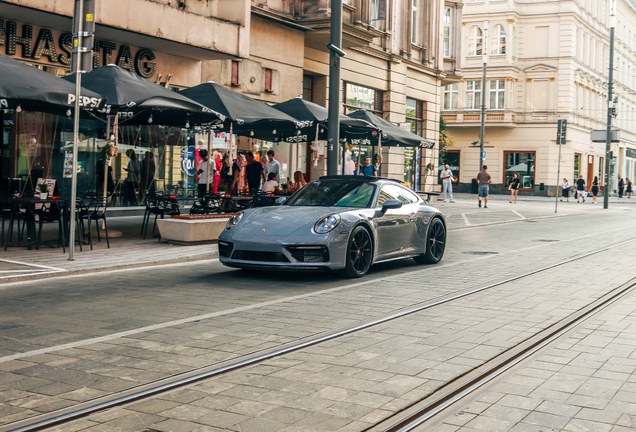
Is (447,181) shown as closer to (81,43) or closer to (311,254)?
(81,43)

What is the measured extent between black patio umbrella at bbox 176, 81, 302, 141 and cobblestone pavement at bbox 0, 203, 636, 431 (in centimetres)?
581

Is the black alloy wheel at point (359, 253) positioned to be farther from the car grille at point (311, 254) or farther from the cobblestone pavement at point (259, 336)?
the car grille at point (311, 254)

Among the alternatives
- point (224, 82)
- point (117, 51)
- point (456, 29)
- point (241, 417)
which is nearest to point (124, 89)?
point (117, 51)

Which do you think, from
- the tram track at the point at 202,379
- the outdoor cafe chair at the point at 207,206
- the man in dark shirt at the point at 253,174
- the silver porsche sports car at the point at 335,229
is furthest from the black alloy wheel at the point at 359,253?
the man in dark shirt at the point at 253,174

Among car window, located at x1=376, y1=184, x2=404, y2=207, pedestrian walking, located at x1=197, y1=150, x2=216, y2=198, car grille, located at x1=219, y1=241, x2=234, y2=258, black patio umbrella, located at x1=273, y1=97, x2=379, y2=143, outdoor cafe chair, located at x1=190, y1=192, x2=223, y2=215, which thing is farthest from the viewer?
pedestrian walking, located at x1=197, y1=150, x2=216, y2=198

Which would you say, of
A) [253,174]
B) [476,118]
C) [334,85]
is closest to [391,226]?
[334,85]

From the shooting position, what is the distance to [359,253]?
1106 centimetres

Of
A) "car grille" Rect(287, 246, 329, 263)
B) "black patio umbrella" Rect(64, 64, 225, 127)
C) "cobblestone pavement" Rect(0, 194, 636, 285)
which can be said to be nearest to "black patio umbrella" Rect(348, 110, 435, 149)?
"black patio umbrella" Rect(64, 64, 225, 127)

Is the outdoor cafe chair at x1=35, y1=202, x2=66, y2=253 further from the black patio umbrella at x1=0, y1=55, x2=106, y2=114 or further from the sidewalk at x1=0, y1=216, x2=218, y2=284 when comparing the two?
the black patio umbrella at x1=0, y1=55, x2=106, y2=114

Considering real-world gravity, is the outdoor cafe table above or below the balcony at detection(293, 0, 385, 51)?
below

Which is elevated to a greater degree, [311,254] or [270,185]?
[270,185]

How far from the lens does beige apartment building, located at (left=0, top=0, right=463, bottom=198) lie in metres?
18.8

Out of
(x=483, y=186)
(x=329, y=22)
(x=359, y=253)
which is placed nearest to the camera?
(x=359, y=253)

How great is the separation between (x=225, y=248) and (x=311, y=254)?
1.19m
